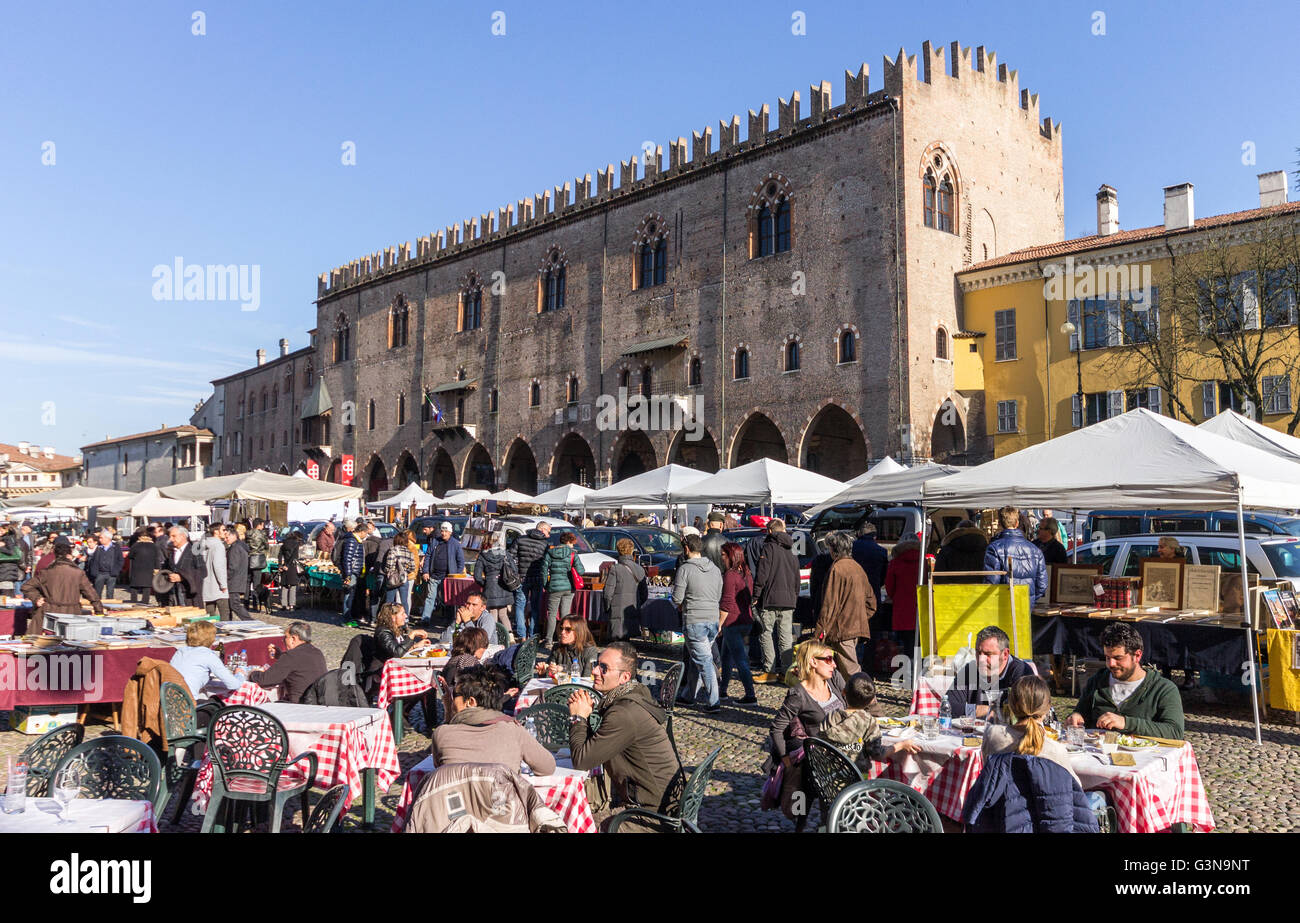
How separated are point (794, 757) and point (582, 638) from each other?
2.65 meters

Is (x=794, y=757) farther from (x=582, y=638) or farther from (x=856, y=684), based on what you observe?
(x=582, y=638)

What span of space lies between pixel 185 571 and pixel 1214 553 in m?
12.8

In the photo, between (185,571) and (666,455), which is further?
(666,455)

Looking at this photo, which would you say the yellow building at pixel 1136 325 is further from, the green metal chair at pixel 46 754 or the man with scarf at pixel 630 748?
the green metal chair at pixel 46 754

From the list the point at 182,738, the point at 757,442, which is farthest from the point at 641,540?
the point at 757,442

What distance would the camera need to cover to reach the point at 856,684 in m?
5.23

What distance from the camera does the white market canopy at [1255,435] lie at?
391 inches

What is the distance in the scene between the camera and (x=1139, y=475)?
7828 millimetres

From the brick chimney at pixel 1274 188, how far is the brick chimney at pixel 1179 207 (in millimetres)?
2513

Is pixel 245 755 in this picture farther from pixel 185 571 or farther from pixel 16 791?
pixel 185 571

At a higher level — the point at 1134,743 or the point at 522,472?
the point at 522,472

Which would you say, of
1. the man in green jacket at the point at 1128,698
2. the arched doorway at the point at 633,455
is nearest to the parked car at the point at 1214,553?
the man in green jacket at the point at 1128,698

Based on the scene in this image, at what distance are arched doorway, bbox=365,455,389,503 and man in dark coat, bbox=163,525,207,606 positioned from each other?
1202 inches
